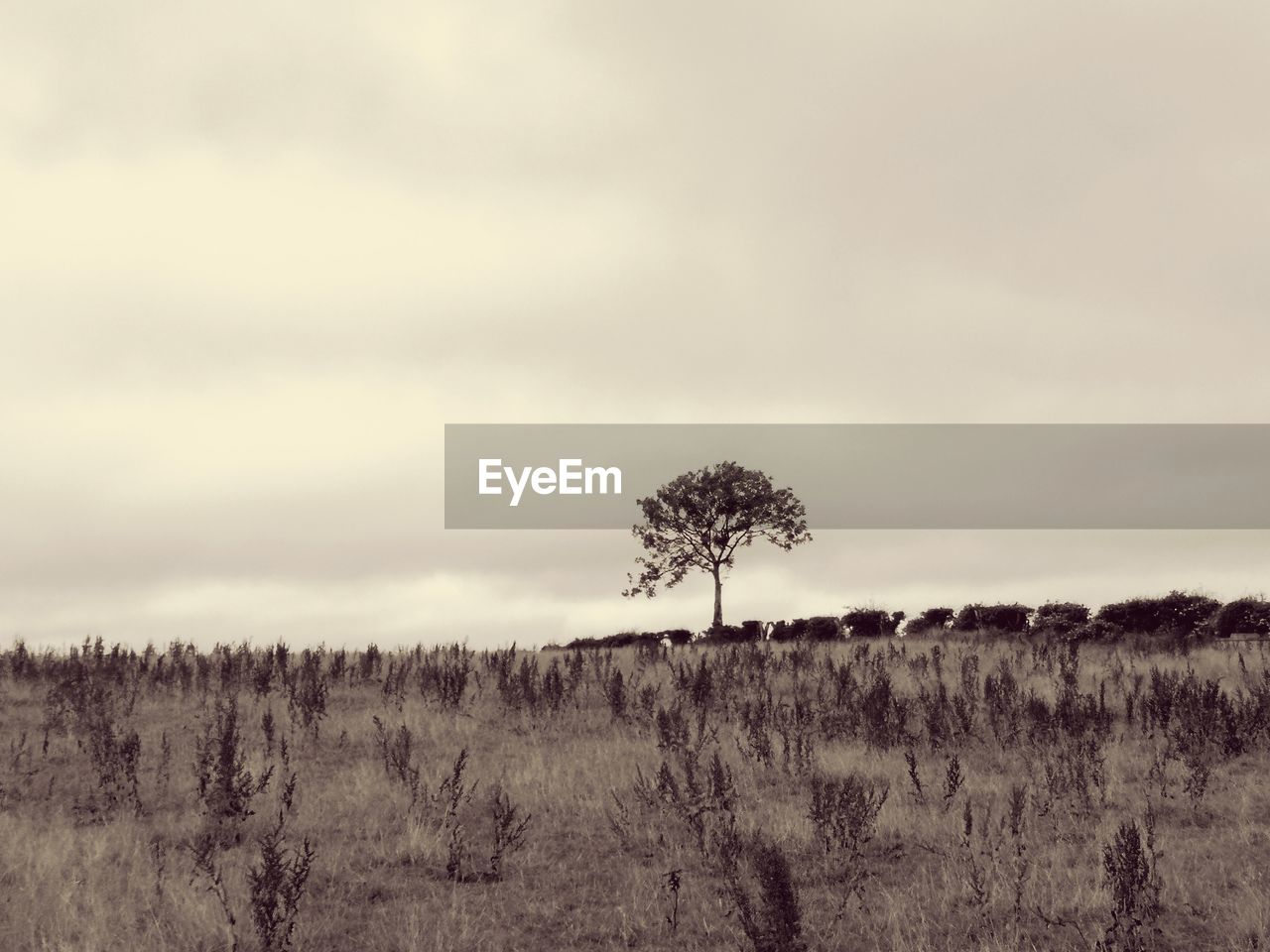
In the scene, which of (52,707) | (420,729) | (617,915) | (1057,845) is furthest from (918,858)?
(52,707)

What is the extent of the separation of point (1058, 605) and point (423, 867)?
64.5ft

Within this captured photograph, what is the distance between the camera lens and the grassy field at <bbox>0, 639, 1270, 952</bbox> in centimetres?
578

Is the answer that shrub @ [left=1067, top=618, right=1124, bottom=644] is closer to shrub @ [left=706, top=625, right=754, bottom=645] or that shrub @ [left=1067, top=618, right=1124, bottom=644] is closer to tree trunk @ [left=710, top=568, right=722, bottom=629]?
shrub @ [left=706, top=625, right=754, bottom=645]

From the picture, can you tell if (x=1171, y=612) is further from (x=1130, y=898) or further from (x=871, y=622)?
(x=1130, y=898)

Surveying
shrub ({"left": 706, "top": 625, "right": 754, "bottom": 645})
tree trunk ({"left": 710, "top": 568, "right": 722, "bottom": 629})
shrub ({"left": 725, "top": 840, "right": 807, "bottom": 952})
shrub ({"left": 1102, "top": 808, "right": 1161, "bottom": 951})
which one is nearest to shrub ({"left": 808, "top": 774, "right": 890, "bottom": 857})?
shrub ({"left": 1102, "top": 808, "right": 1161, "bottom": 951})

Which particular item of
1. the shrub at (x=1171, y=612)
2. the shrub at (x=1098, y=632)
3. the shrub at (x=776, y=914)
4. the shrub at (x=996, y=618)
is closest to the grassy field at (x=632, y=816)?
the shrub at (x=776, y=914)

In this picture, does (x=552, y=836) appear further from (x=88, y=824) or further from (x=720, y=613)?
(x=720, y=613)

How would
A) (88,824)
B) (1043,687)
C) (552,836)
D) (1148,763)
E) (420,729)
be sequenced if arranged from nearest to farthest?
(552,836)
(88,824)
(1148,763)
(420,729)
(1043,687)

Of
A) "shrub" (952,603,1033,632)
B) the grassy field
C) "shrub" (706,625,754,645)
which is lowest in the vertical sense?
the grassy field

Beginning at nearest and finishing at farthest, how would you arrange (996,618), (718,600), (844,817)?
(844,817) < (996,618) < (718,600)

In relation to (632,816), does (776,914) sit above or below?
above

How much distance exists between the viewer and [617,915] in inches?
240

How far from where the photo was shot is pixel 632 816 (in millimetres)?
7973

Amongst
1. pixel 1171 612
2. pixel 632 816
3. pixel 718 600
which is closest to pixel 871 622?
pixel 1171 612
